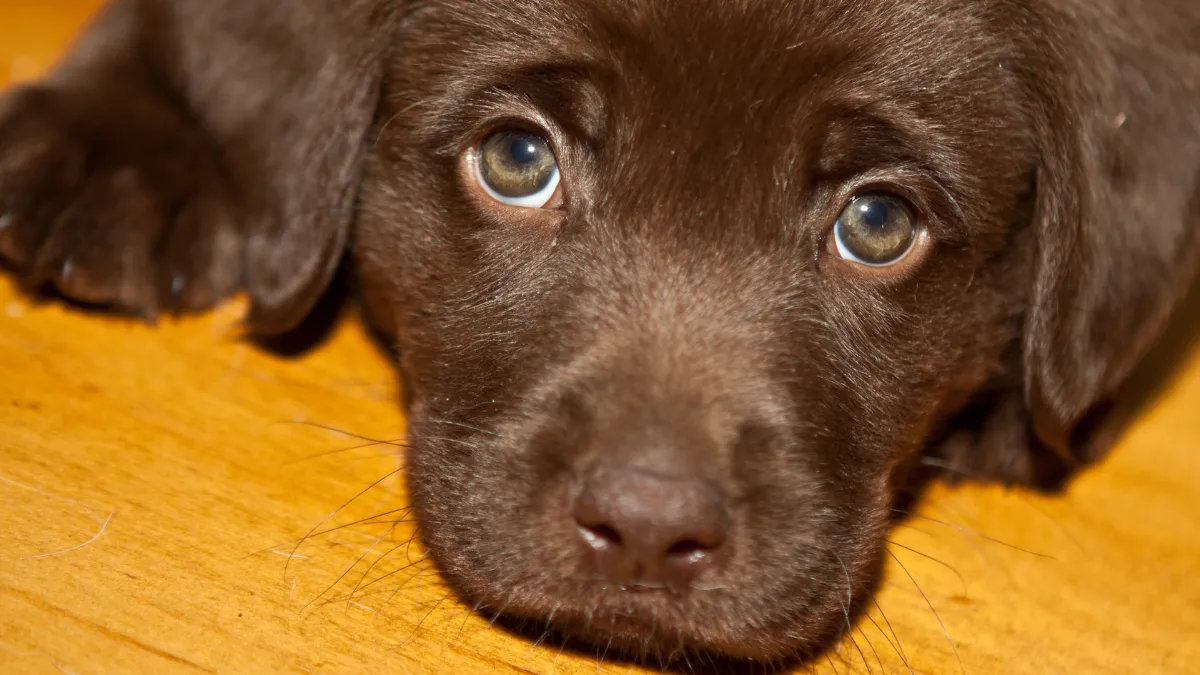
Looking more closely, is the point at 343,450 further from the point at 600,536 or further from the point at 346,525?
the point at 600,536

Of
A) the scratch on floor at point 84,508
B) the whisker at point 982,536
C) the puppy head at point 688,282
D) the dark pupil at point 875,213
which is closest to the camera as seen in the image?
the puppy head at point 688,282

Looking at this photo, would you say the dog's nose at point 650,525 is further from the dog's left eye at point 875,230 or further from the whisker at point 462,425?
A: the dog's left eye at point 875,230

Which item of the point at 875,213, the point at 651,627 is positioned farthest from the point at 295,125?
the point at 651,627

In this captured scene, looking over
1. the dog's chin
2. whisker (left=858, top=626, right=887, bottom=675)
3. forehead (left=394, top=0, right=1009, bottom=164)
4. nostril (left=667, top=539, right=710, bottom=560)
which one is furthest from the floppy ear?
whisker (left=858, top=626, right=887, bottom=675)

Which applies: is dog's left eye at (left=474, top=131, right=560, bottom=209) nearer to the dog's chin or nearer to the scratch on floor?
the dog's chin

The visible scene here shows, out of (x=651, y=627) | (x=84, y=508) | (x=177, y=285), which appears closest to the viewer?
(x=651, y=627)

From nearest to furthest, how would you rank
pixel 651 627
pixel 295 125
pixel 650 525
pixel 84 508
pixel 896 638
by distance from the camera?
pixel 650 525 → pixel 651 627 → pixel 84 508 → pixel 896 638 → pixel 295 125

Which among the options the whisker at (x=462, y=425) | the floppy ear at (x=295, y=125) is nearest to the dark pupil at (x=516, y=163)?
the floppy ear at (x=295, y=125)
